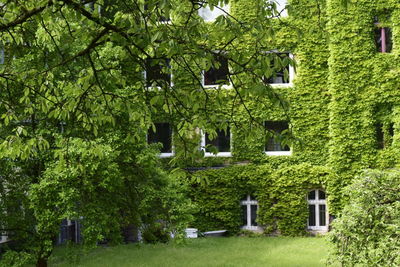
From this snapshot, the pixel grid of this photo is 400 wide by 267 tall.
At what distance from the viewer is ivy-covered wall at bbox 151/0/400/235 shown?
24.3 metres

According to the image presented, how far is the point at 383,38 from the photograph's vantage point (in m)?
24.9

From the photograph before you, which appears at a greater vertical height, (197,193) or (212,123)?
(212,123)

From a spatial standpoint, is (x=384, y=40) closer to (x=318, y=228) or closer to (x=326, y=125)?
(x=326, y=125)

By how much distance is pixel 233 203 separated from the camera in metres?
25.0

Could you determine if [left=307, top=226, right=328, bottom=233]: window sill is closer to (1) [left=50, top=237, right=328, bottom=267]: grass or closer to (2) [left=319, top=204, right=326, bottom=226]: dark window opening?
(2) [left=319, top=204, right=326, bottom=226]: dark window opening

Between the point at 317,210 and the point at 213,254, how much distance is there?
7.43 meters

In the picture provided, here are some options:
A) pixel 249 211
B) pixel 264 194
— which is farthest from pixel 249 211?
pixel 264 194

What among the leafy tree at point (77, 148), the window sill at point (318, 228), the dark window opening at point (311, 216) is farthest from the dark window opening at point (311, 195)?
the leafy tree at point (77, 148)

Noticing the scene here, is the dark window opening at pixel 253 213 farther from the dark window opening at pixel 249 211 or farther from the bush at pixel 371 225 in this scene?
the bush at pixel 371 225

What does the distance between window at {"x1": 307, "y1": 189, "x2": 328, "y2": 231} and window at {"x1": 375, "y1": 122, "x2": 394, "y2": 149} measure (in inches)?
135

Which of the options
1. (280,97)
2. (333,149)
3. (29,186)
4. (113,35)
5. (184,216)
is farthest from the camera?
(333,149)

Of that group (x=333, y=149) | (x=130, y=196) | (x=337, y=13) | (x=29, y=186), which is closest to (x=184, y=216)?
(x=130, y=196)

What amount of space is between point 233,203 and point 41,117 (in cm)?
1232

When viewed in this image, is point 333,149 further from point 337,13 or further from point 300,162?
point 337,13
